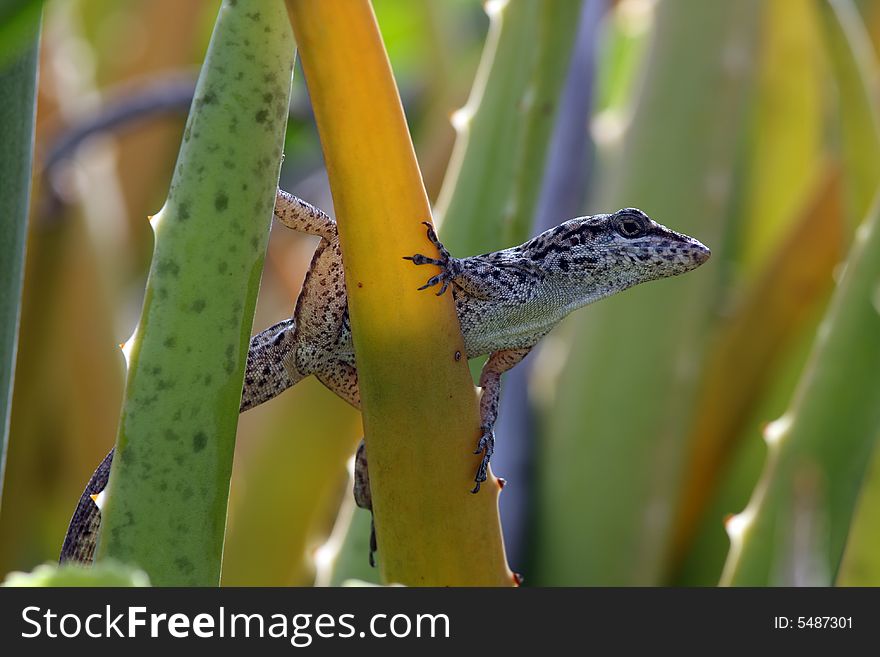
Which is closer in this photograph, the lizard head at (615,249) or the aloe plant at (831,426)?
the aloe plant at (831,426)

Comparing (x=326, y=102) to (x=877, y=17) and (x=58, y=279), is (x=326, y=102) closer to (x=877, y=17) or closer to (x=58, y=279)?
(x=58, y=279)

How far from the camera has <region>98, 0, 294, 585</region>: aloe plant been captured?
47.3 inches

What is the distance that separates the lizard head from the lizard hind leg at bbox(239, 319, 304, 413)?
0.48 m

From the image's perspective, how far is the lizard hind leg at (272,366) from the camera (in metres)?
1.82

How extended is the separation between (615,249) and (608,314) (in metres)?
0.60

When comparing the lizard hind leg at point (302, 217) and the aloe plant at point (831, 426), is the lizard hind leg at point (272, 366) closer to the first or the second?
the lizard hind leg at point (302, 217)

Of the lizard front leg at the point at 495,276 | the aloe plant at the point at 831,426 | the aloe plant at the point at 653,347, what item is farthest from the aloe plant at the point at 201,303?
the aloe plant at the point at 653,347

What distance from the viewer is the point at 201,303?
3.98ft

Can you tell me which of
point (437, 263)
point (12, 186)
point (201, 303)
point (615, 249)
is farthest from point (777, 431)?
point (12, 186)

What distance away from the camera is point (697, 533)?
2.74 meters

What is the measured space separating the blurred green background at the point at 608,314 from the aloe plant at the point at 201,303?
2.16ft

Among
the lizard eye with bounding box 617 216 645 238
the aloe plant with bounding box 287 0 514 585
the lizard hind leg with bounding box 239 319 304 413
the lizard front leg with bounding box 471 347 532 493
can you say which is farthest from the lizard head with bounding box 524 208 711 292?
the aloe plant with bounding box 287 0 514 585

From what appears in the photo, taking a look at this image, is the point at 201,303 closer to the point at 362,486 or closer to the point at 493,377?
the point at 362,486

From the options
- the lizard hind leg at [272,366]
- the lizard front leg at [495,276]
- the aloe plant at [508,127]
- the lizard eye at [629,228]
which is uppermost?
the aloe plant at [508,127]
